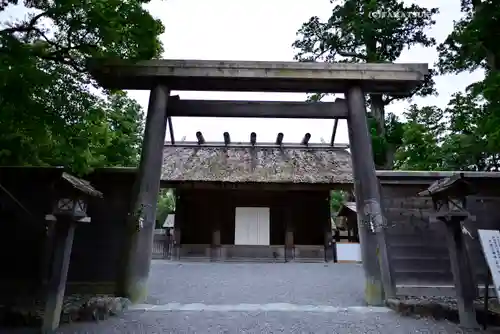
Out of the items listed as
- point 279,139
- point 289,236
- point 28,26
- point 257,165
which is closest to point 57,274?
point 28,26

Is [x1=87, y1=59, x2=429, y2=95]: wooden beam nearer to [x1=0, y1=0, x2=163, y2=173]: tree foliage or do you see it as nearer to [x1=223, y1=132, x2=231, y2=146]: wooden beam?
[x1=0, y1=0, x2=163, y2=173]: tree foliage

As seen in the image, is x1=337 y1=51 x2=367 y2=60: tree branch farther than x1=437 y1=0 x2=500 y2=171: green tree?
Yes

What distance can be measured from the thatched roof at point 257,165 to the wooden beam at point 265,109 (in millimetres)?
5863

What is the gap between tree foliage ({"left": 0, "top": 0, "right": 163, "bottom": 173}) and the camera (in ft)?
11.5

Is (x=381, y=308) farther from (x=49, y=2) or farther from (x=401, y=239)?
(x=49, y=2)

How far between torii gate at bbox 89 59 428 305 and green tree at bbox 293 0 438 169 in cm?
844

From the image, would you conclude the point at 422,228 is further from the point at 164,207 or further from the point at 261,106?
the point at 164,207

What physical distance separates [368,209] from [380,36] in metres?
11.6

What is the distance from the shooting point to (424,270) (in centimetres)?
493

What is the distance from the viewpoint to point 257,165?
40.0 ft

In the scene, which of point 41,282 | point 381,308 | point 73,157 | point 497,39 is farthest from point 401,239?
point 41,282

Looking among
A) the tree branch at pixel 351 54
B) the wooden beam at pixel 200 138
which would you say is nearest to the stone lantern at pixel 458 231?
the wooden beam at pixel 200 138

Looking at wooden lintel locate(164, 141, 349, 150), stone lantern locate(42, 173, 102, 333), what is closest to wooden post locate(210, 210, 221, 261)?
wooden lintel locate(164, 141, 349, 150)

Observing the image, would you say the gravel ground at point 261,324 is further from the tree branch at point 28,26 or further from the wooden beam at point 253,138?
the wooden beam at point 253,138
